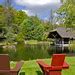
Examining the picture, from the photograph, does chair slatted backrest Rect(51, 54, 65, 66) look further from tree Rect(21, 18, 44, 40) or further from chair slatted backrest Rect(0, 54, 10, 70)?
tree Rect(21, 18, 44, 40)

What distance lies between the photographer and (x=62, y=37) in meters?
64.1

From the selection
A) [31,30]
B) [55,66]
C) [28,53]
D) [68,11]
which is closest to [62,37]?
[31,30]

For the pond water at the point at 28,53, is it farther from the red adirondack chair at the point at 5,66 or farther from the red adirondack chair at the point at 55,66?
the red adirondack chair at the point at 5,66

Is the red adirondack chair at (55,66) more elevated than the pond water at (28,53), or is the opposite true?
the red adirondack chair at (55,66)

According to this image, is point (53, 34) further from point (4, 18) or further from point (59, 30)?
point (4, 18)

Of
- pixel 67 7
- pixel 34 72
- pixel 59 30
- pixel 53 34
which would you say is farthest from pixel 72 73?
pixel 53 34

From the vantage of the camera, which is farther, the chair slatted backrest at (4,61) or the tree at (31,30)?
the tree at (31,30)

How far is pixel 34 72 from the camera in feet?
39.3

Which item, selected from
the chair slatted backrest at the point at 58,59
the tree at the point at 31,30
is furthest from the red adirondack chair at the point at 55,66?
the tree at the point at 31,30

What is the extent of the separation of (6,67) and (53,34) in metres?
63.5

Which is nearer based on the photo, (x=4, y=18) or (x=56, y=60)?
(x=56, y=60)

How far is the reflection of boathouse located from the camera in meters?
64.9

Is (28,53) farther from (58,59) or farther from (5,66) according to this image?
(5,66)

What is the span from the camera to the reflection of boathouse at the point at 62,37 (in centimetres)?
6495
